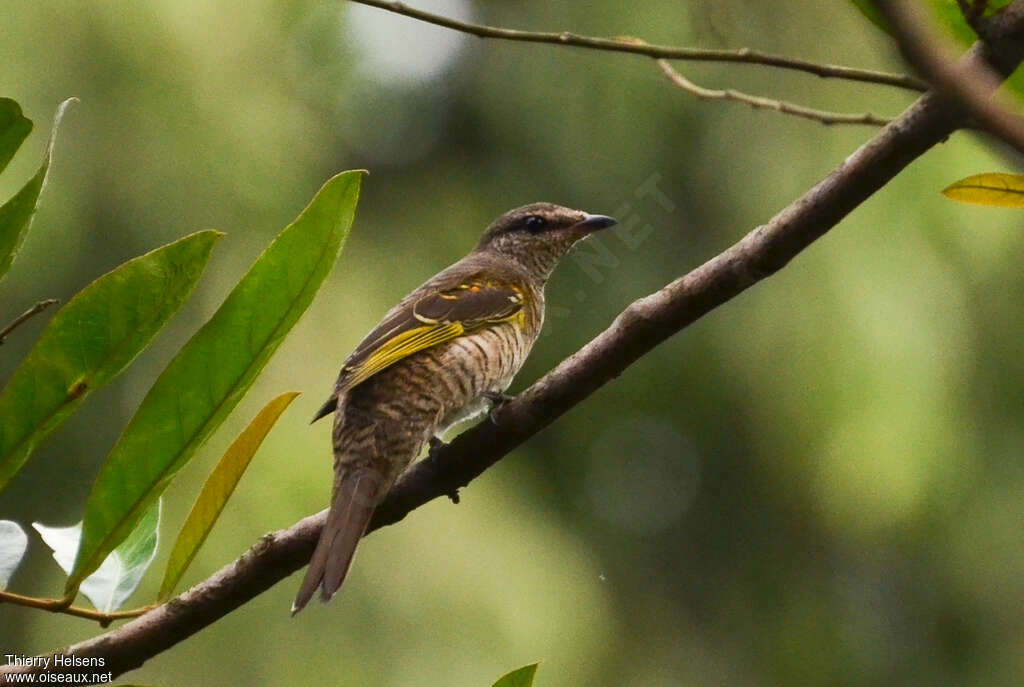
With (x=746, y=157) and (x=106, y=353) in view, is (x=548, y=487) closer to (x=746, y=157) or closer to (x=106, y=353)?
(x=746, y=157)

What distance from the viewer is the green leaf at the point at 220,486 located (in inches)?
81.3

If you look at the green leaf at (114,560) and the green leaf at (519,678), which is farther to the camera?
the green leaf at (114,560)

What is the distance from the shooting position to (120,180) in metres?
6.37

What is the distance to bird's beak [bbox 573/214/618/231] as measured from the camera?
408 cm

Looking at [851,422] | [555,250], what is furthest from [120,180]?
[851,422]

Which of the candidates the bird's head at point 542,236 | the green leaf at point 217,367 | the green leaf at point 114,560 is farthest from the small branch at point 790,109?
the bird's head at point 542,236

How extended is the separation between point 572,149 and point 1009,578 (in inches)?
168

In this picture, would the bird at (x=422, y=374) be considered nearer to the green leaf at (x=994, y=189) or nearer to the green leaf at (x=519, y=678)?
the green leaf at (x=519, y=678)

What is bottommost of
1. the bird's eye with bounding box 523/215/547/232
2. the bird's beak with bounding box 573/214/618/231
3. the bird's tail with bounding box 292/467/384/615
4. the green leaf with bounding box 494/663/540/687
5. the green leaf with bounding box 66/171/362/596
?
the green leaf with bounding box 494/663/540/687

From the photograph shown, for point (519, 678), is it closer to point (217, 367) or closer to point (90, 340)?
point (217, 367)

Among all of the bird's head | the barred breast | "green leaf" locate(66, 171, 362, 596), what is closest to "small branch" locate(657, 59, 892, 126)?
"green leaf" locate(66, 171, 362, 596)

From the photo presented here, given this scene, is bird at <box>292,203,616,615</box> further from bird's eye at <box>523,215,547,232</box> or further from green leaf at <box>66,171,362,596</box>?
green leaf at <box>66,171,362,596</box>

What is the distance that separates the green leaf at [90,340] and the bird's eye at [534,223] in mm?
2543

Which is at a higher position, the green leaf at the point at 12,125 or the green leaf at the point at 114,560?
→ the green leaf at the point at 12,125
